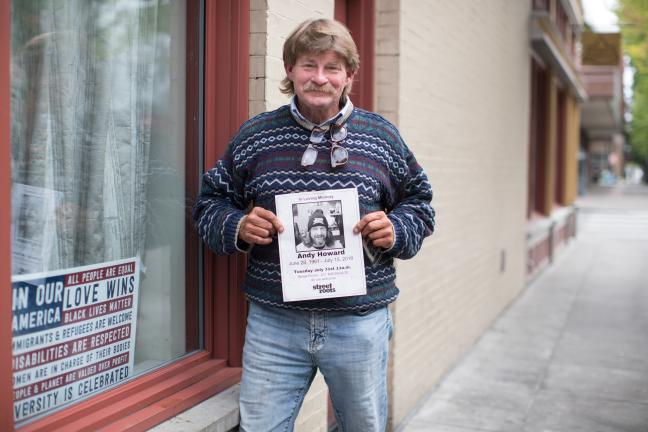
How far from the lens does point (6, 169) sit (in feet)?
7.07

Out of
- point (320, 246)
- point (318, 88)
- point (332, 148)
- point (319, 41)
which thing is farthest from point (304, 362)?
point (319, 41)

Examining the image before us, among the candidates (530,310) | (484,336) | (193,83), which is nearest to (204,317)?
(193,83)

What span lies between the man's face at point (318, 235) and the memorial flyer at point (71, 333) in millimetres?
779

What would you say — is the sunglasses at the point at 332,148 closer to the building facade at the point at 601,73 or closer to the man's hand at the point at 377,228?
the man's hand at the point at 377,228

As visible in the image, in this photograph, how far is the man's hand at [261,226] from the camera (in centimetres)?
239

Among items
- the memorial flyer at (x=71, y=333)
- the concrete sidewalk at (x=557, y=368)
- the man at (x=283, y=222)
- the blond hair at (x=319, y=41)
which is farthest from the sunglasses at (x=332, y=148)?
the concrete sidewalk at (x=557, y=368)

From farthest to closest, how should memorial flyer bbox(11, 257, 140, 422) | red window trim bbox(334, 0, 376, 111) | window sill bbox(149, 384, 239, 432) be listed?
red window trim bbox(334, 0, 376, 111)
window sill bbox(149, 384, 239, 432)
memorial flyer bbox(11, 257, 140, 422)

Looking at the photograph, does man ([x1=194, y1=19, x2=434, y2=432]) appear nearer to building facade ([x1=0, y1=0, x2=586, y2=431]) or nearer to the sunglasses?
the sunglasses

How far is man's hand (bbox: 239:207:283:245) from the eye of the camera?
2387 millimetres

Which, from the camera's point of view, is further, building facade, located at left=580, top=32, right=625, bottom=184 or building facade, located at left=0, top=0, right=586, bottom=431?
building facade, located at left=580, top=32, right=625, bottom=184

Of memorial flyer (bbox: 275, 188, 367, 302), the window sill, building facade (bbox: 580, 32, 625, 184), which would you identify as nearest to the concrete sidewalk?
the window sill

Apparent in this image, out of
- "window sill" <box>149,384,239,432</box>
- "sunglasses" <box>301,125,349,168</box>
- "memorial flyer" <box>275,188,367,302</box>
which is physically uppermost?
"sunglasses" <box>301,125,349,168</box>

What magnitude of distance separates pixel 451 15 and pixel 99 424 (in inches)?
166

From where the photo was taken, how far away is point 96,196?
2.66 m
